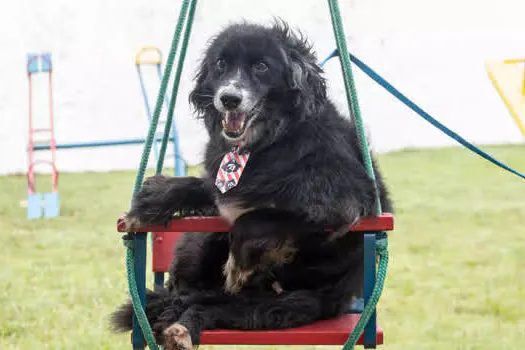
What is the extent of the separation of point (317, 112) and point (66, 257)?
448 cm

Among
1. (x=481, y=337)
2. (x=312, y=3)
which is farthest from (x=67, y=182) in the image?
(x=481, y=337)

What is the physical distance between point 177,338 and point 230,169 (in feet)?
1.98

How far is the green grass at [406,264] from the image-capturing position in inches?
186

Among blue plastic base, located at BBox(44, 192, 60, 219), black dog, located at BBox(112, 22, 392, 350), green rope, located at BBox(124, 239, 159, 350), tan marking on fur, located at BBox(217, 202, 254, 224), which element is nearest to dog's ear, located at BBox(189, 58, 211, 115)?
black dog, located at BBox(112, 22, 392, 350)

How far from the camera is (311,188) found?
2.68 m

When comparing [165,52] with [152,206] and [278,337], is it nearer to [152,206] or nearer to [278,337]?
[152,206]

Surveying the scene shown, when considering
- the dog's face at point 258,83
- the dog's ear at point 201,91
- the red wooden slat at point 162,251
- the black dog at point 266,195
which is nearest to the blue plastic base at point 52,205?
the red wooden slat at point 162,251

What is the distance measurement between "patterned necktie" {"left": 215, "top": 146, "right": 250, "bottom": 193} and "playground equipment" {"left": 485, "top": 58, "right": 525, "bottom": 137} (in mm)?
2335

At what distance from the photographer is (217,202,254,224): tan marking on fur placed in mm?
2738

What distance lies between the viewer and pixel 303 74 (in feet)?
9.35

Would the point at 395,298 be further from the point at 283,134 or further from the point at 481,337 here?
the point at 283,134

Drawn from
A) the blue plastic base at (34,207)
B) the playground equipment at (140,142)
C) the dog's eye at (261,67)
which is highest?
the dog's eye at (261,67)

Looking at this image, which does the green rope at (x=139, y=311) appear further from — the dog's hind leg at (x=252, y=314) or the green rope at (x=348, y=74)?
the green rope at (x=348, y=74)

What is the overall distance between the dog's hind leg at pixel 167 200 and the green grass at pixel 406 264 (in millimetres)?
1685
